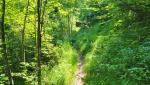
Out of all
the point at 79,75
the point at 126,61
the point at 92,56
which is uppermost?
the point at 126,61

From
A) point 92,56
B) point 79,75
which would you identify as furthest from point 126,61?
point 92,56

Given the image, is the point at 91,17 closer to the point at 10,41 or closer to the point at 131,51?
the point at 10,41

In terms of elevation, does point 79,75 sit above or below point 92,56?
below

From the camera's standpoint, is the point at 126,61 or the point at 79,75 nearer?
the point at 126,61

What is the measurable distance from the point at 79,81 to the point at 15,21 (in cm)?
612

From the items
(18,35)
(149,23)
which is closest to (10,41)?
(18,35)

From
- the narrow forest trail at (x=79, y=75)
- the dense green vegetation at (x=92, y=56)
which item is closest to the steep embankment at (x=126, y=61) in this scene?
the dense green vegetation at (x=92, y=56)

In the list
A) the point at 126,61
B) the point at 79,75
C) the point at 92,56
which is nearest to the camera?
the point at 126,61

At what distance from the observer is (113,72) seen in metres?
12.1

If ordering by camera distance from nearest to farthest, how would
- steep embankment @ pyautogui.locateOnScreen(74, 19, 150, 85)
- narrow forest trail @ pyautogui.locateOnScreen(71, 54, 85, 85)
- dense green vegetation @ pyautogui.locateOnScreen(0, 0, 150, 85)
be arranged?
steep embankment @ pyautogui.locateOnScreen(74, 19, 150, 85), dense green vegetation @ pyautogui.locateOnScreen(0, 0, 150, 85), narrow forest trail @ pyautogui.locateOnScreen(71, 54, 85, 85)

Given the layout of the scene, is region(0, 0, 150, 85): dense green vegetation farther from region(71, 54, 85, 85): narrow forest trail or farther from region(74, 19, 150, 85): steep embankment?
region(71, 54, 85, 85): narrow forest trail

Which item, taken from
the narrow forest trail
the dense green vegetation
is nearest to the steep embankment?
the dense green vegetation

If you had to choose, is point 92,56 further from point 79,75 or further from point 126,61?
point 126,61

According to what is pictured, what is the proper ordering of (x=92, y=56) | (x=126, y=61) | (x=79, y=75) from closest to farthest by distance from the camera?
1. (x=126, y=61)
2. (x=79, y=75)
3. (x=92, y=56)
